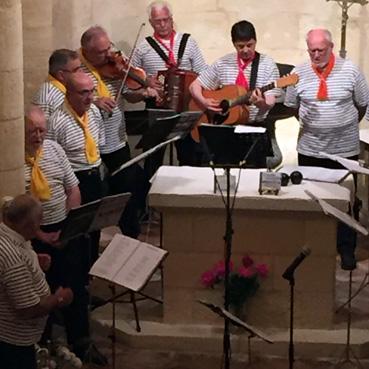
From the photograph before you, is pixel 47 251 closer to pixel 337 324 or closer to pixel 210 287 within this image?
pixel 210 287

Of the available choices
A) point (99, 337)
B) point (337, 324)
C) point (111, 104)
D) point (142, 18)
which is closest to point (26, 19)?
point (111, 104)

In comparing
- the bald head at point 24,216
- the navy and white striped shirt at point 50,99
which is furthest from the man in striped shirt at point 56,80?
the bald head at point 24,216

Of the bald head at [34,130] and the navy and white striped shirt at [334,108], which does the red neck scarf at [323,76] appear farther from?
the bald head at [34,130]

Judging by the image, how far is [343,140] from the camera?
28.3 ft

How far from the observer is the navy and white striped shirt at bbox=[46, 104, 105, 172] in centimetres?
734

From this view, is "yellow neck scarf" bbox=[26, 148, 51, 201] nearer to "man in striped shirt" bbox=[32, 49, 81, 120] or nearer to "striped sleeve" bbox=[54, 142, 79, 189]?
"striped sleeve" bbox=[54, 142, 79, 189]

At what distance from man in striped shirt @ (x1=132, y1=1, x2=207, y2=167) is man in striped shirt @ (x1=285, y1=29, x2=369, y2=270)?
1.20 m

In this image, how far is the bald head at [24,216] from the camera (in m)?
5.57

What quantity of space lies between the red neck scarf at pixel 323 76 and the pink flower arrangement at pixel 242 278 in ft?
5.99

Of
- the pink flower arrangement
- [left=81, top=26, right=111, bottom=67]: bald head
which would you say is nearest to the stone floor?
the pink flower arrangement

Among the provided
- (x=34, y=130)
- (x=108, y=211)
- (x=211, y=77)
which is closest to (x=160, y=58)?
(x=211, y=77)

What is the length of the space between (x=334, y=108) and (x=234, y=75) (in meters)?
0.82

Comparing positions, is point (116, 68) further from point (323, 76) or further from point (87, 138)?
point (323, 76)

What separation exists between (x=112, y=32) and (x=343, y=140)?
9.76 feet
